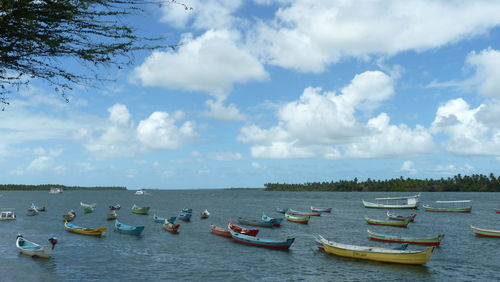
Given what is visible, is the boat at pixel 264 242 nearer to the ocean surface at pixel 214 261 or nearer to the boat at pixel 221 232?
the ocean surface at pixel 214 261

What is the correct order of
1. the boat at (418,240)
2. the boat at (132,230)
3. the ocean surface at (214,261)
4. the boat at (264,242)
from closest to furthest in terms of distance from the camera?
1. the ocean surface at (214,261)
2. the boat at (264,242)
3. the boat at (418,240)
4. the boat at (132,230)

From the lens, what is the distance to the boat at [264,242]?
147 feet

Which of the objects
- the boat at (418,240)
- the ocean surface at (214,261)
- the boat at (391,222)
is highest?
the boat at (418,240)

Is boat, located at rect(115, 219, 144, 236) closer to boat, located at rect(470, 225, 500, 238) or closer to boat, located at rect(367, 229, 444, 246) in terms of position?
boat, located at rect(367, 229, 444, 246)

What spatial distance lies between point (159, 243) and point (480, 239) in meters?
46.3

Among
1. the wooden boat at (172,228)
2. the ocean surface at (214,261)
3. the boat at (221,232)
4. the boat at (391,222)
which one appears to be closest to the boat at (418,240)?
the ocean surface at (214,261)

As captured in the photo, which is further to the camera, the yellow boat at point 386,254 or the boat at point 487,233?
the boat at point 487,233

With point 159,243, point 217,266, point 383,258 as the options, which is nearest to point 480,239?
point 383,258

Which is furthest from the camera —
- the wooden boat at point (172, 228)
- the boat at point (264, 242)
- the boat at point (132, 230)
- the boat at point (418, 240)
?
the wooden boat at point (172, 228)

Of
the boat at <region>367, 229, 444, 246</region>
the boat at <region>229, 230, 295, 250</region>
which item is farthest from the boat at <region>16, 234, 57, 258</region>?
the boat at <region>367, 229, 444, 246</region>

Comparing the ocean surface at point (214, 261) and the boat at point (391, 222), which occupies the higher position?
the boat at point (391, 222)

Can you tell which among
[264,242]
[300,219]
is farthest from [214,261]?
[300,219]

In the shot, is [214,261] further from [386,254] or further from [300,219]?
[300,219]

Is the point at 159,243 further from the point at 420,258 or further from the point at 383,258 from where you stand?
the point at 420,258
